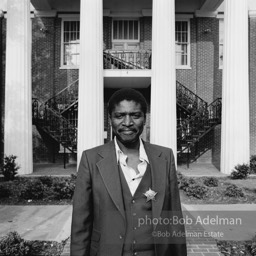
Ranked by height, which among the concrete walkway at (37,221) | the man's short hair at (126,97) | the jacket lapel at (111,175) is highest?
the man's short hair at (126,97)

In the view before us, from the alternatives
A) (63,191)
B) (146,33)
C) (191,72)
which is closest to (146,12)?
(146,33)

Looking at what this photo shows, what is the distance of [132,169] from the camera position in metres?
2.16

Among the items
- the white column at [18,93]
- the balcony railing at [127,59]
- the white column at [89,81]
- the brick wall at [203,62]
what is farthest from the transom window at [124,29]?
the white column at [18,93]

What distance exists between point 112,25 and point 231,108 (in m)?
8.28

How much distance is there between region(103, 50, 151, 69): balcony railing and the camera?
45.4ft

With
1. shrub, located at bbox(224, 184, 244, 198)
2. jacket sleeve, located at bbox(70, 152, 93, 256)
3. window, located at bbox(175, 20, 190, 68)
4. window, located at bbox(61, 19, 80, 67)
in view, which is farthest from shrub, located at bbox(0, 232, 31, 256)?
window, located at bbox(175, 20, 190, 68)

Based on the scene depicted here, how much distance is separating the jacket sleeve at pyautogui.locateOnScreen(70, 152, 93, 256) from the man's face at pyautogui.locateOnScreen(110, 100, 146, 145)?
37cm

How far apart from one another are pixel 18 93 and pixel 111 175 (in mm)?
10789

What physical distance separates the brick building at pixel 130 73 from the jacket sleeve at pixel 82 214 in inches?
366

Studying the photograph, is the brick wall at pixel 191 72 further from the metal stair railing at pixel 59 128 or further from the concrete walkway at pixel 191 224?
the concrete walkway at pixel 191 224

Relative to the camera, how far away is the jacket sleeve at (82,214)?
210 cm

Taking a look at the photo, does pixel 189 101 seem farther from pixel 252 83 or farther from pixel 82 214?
pixel 82 214

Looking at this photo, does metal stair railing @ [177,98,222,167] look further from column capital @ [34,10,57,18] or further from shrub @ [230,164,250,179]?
column capital @ [34,10,57,18]

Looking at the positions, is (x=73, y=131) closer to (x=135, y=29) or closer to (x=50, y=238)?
(x=135, y=29)
